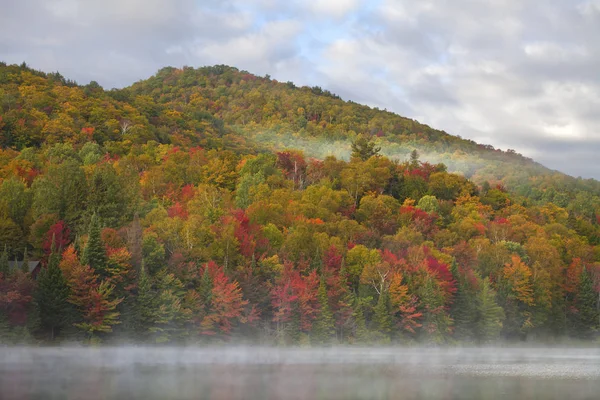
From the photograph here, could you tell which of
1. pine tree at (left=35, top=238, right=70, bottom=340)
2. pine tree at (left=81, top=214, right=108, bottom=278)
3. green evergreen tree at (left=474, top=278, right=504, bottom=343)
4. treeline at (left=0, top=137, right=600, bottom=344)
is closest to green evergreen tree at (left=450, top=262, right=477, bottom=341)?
treeline at (left=0, top=137, right=600, bottom=344)

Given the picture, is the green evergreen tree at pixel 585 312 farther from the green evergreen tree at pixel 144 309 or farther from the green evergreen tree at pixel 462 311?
the green evergreen tree at pixel 144 309

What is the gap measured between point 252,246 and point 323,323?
1429 cm

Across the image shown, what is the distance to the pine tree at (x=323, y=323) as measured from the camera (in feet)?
269

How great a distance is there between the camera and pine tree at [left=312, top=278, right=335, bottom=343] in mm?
82062

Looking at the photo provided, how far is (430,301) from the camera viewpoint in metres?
87.9

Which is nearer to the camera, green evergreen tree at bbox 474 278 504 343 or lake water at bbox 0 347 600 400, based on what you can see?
lake water at bbox 0 347 600 400

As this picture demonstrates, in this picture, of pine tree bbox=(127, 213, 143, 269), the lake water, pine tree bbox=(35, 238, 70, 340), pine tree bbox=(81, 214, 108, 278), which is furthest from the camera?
pine tree bbox=(127, 213, 143, 269)

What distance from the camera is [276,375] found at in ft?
180

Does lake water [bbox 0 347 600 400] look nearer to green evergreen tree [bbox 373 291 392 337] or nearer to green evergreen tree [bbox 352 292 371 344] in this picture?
green evergreen tree [bbox 352 292 371 344]

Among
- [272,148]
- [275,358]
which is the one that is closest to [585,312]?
[275,358]

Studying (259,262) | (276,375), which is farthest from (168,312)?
(259,262)

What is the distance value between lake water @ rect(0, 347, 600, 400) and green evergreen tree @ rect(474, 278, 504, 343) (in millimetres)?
14555

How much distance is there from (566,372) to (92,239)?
47020 mm

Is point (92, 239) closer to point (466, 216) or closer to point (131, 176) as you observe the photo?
point (131, 176)
